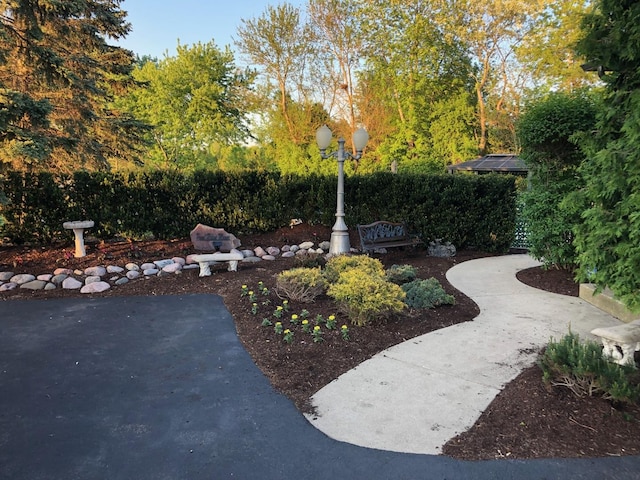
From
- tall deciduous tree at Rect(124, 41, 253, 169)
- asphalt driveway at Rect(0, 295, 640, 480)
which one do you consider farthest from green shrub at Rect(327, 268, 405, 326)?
tall deciduous tree at Rect(124, 41, 253, 169)

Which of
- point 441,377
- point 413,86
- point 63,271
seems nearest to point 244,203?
point 63,271

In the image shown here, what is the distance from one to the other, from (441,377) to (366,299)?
1330 millimetres

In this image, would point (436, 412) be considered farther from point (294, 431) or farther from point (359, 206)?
point (359, 206)

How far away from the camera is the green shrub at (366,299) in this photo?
4.50m

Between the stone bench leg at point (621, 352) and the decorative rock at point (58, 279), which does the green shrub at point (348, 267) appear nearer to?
the stone bench leg at point (621, 352)

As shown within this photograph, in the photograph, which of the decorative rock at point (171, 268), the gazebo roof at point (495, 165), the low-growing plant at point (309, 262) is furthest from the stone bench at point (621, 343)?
the gazebo roof at point (495, 165)

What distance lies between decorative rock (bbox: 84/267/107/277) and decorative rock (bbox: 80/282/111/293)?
0.38m

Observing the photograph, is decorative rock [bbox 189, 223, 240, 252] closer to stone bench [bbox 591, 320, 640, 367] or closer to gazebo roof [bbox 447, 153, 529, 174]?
stone bench [bbox 591, 320, 640, 367]

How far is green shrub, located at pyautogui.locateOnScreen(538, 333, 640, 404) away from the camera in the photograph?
2.72 m

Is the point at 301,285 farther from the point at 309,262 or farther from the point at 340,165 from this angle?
the point at 340,165

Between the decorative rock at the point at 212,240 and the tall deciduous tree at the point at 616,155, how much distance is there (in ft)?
19.6

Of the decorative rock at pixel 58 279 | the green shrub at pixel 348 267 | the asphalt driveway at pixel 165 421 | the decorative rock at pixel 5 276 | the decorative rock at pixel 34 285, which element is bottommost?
the asphalt driveway at pixel 165 421

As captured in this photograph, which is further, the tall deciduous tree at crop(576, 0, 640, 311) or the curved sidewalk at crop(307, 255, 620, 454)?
the tall deciduous tree at crop(576, 0, 640, 311)

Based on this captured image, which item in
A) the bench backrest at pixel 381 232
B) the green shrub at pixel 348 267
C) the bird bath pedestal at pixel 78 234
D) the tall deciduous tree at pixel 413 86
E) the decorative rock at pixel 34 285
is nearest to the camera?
the green shrub at pixel 348 267
